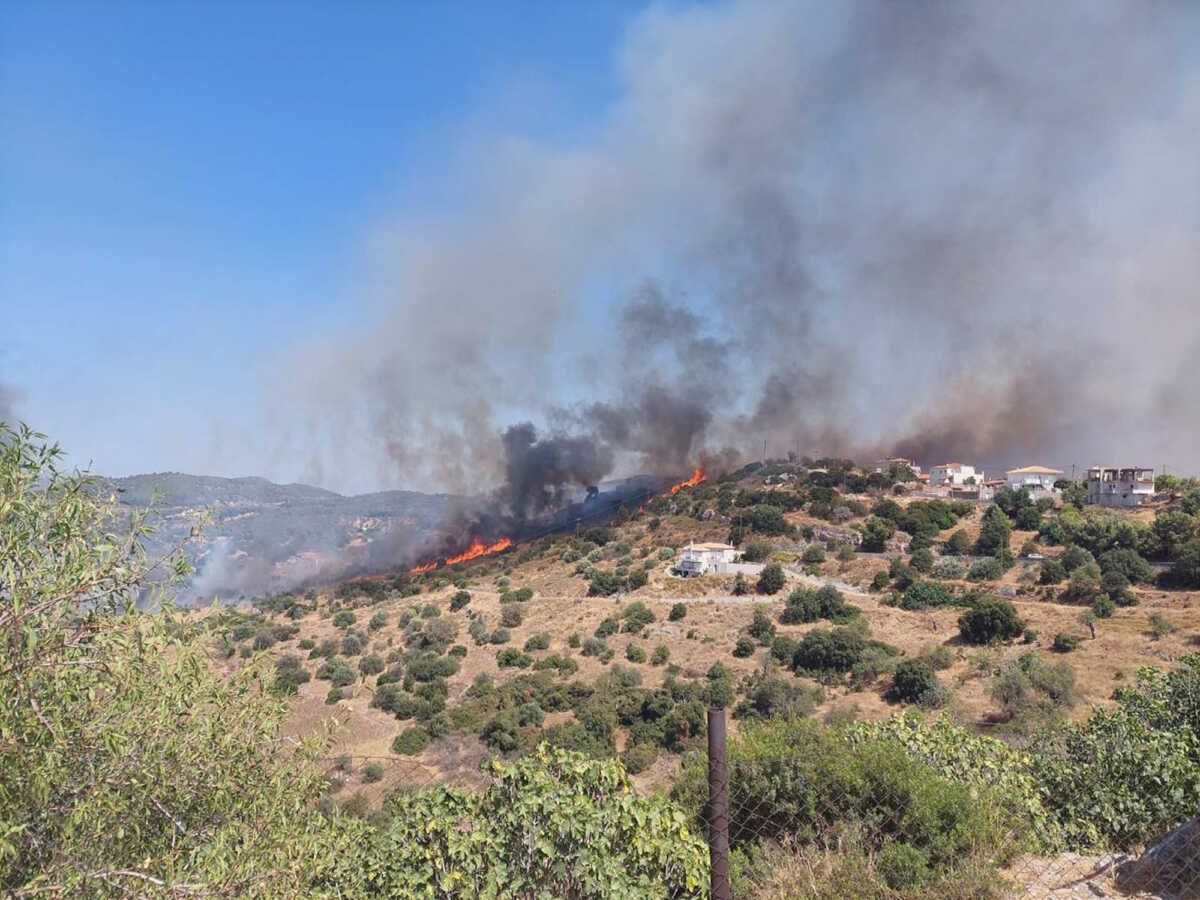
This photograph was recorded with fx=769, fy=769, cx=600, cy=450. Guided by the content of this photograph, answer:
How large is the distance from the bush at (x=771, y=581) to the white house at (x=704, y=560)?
13.8 ft

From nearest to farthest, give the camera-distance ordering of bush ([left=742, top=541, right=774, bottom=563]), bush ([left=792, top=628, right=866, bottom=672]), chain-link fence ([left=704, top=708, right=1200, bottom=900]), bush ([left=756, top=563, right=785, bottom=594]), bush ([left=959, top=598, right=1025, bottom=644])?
chain-link fence ([left=704, top=708, right=1200, bottom=900]) → bush ([left=792, top=628, right=866, bottom=672]) → bush ([left=959, top=598, right=1025, bottom=644]) → bush ([left=756, top=563, right=785, bottom=594]) → bush ([left=742, top=541, right=774, bottom=563])

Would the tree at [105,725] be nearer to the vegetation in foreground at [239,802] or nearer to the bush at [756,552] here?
the vegetation in foreground at [239,802]

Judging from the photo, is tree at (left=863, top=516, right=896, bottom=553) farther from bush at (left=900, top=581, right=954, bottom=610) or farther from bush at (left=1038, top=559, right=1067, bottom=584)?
bush at (left=1038, top=559, right=1067, bottom=584)

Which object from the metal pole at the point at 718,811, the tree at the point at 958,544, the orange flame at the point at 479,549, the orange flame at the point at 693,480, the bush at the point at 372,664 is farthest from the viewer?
the orange flame at the point at 693,480

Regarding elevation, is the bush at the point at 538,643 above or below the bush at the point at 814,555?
below

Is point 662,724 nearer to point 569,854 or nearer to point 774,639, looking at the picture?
point 774,639

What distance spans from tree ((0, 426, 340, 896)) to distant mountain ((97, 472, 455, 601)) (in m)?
64.2

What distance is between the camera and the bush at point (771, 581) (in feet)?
153

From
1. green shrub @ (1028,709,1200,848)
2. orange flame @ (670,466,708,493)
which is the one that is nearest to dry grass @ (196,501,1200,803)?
green shrub @ (1028,709,1200,848)

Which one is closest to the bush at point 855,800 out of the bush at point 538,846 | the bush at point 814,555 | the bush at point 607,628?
the bush at point 538,846

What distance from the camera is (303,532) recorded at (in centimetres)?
10219

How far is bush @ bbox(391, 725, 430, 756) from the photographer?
26859 mm

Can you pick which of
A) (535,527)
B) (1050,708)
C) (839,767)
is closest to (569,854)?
(839,767)

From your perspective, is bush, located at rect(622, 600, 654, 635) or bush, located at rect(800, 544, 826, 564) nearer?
bush, located at rect(622, 600, 654, 635)
